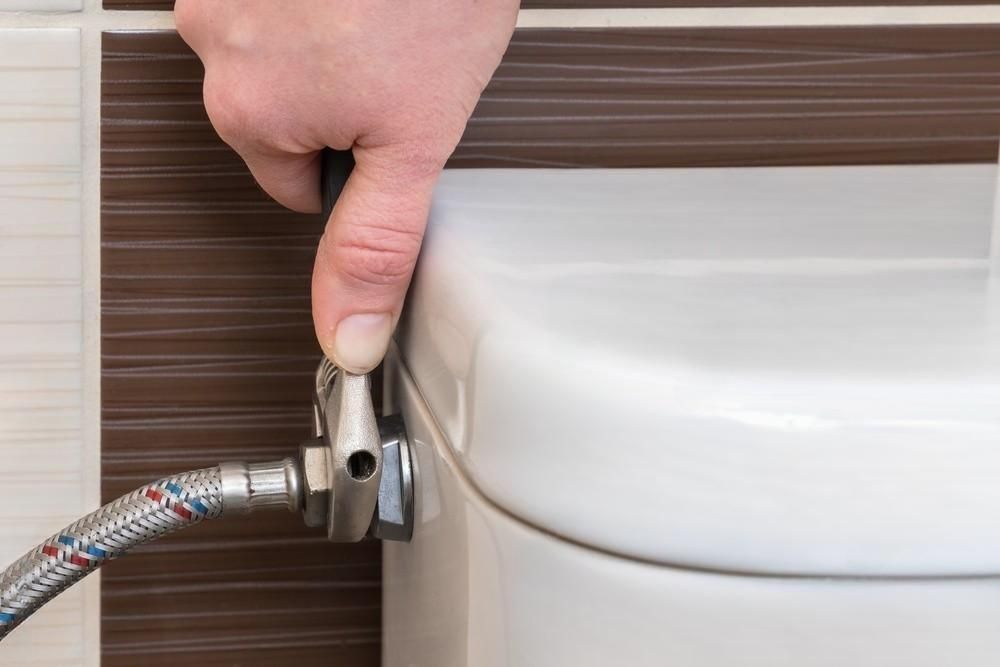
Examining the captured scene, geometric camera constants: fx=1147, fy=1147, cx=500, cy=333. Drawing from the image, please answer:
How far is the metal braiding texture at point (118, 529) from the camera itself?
305 mm

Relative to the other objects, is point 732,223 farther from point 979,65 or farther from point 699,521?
point 979,65

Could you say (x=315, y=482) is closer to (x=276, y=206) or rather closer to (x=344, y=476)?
(x=344, y=476)

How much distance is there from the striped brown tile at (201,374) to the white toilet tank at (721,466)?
21 cm

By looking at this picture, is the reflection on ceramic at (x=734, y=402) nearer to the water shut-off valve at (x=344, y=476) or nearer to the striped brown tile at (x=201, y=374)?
the water shut-off valve at (x=344, y=476)

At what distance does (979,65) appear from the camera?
0.47 meters

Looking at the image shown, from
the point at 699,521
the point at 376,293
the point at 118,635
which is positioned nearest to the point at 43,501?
the point at 118,635

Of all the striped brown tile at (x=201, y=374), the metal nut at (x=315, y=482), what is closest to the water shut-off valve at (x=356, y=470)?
the metal nut at (x=315, y=482)

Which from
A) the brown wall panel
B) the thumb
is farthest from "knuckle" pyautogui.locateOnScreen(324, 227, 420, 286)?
the brown wall panel

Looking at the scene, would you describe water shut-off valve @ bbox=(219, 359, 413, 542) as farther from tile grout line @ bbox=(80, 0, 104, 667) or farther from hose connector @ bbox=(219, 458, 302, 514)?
tile grout line @ bbox=(80, 0, 104, 667)

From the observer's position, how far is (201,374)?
17.7 inches

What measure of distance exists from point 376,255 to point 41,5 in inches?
8.0

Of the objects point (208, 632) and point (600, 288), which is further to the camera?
point (208, 632)

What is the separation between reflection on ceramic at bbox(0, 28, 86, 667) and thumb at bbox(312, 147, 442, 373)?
17 cm

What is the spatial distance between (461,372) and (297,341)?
228mm
